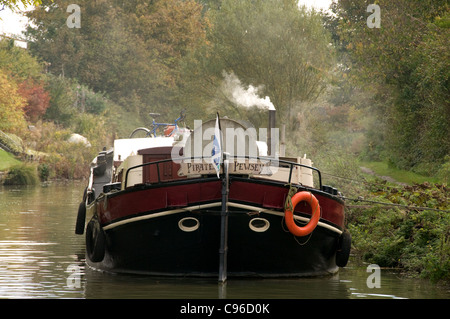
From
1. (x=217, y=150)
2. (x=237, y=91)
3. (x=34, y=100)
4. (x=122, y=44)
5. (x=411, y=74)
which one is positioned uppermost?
(x=122, y=44)

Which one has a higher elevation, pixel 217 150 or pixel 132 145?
pixel 132 145

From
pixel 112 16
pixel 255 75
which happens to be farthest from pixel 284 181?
pixel 112 16

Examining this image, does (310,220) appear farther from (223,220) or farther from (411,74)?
(411,74)

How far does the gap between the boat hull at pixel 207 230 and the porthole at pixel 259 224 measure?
0.05 ft

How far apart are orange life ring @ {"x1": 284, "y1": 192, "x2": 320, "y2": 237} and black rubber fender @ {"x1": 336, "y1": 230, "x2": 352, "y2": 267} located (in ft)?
4.22

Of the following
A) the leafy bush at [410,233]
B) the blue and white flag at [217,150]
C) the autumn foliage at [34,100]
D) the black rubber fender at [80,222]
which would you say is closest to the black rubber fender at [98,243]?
the blue and white flag at [217,150]

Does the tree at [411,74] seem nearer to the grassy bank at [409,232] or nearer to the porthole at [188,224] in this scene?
the grassy bank at [409,232]

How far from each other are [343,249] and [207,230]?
103 inches

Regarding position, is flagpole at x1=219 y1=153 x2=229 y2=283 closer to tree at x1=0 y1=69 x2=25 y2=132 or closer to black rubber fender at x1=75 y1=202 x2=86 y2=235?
black rubber fender at x1=75 y1=202 x2=86 y2=235

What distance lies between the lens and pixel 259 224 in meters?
12.9

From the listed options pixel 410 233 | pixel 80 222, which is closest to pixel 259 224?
pixel 410 233

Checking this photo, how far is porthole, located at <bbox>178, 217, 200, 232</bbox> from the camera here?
12.8m

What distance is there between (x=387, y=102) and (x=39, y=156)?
19051 millimetres

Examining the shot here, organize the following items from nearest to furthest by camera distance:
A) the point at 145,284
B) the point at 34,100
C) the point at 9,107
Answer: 1. the point at 145,284
2. the point at 9,107
3. the point at 34,100
